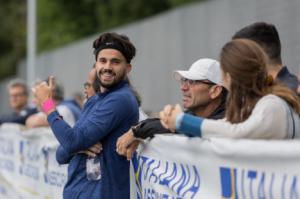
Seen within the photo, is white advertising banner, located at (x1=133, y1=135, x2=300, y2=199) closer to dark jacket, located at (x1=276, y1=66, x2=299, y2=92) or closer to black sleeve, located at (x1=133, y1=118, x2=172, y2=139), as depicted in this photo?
black sleeve, located at (x1=133, y1=118, x2=172, y2=139)

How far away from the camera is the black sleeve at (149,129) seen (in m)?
5.07

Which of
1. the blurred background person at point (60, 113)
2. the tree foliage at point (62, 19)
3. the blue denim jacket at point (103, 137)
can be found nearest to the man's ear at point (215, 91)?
the blue denim jacket at point (103, 137)

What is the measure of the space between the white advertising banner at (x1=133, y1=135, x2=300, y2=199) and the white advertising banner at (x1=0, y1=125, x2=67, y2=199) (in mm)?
2203

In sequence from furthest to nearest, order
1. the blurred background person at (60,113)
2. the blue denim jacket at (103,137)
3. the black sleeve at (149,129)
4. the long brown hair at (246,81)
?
the blurred background person at (60,113) < the blue denim jacket at (103,137) < the black sleeve at (149,129) < the long brown hair at (246,81)

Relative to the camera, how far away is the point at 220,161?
4367 mm

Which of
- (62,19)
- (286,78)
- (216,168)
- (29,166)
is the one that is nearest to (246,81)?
(216,168)

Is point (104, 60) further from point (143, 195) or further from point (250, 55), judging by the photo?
point (250, 55)

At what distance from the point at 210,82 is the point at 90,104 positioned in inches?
32.5

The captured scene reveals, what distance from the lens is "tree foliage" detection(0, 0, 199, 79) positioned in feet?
97.8

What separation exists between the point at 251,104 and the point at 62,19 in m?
32.3

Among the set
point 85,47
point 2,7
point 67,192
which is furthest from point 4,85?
point 67,192

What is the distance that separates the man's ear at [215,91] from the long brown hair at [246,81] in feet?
2.60

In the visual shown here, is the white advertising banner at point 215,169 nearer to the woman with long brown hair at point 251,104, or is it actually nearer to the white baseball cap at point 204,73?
the woman with long brown hair at point 251,104

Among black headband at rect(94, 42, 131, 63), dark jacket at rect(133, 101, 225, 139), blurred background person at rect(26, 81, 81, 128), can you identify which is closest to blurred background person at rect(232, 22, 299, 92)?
dark jacket at rect(133, 101, 225, 139)
